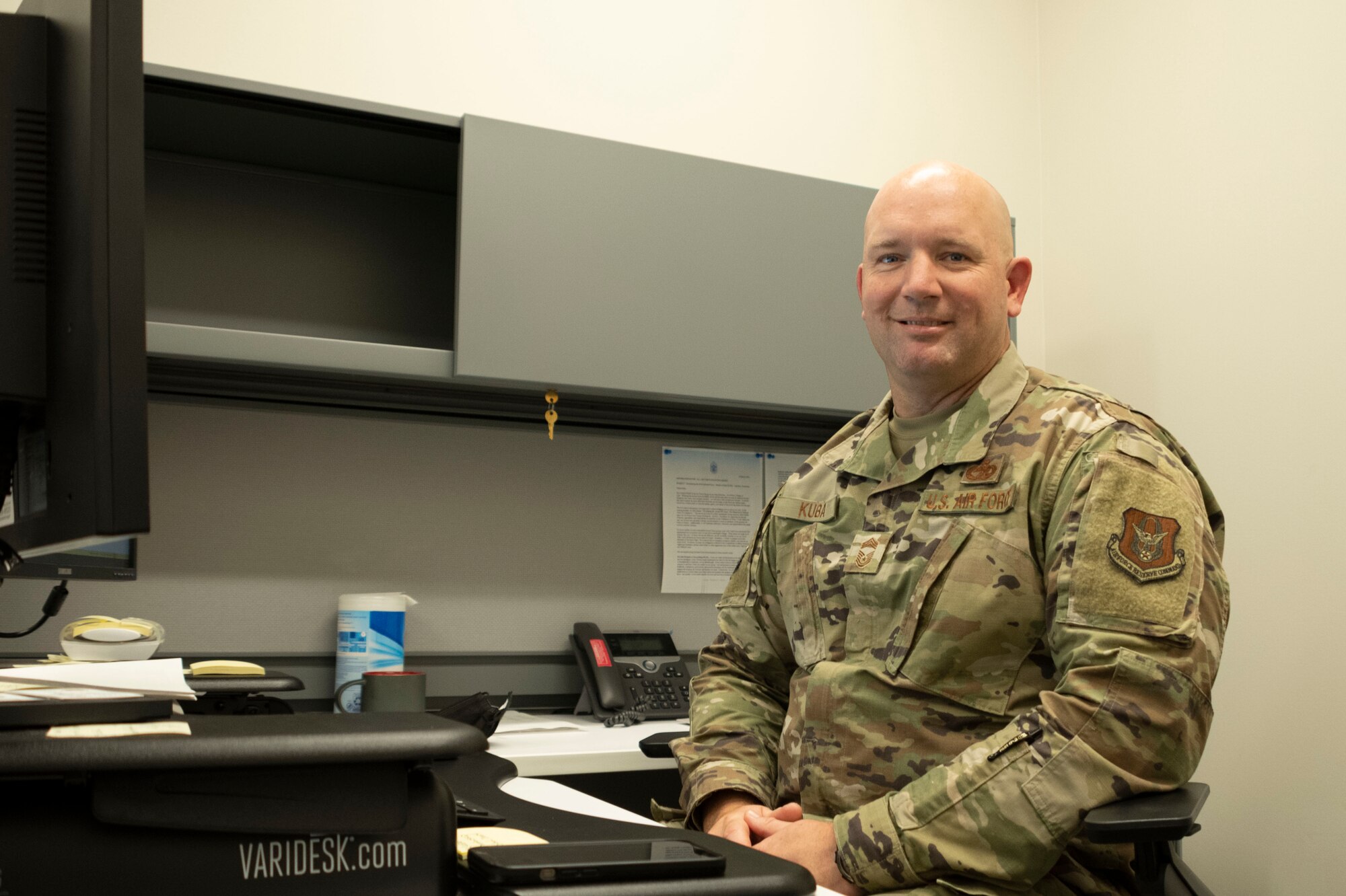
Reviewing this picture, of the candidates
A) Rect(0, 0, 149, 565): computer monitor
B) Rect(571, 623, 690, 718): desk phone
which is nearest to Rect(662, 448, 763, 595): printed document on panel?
Rect(571, 623, 690, 718): desk phone

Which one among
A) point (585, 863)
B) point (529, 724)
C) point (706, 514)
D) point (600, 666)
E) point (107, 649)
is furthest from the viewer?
point (706, 514)

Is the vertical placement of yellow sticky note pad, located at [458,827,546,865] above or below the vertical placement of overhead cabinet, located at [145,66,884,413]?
below

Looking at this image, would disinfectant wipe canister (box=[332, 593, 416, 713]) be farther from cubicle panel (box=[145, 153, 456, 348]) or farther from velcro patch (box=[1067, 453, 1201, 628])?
velcro patch (box=[1067, 453, 1201, 628])

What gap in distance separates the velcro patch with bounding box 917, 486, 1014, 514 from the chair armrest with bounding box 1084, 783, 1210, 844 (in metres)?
0.32

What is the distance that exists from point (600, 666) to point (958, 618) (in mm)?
955

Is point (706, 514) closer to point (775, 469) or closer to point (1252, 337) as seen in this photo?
point (775, 469)

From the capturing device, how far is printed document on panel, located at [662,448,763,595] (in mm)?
2176

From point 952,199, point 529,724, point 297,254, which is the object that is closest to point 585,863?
point 952,199

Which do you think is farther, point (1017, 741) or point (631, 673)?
point (631, 673)

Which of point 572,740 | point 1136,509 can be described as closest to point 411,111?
point 572,740

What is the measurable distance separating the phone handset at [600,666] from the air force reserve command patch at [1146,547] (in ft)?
3.47

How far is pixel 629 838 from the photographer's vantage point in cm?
58

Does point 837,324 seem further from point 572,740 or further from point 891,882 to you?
point 891,882

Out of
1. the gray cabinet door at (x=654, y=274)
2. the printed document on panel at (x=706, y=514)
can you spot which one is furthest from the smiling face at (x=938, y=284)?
the printed document on panel at (x=706, y=514)
